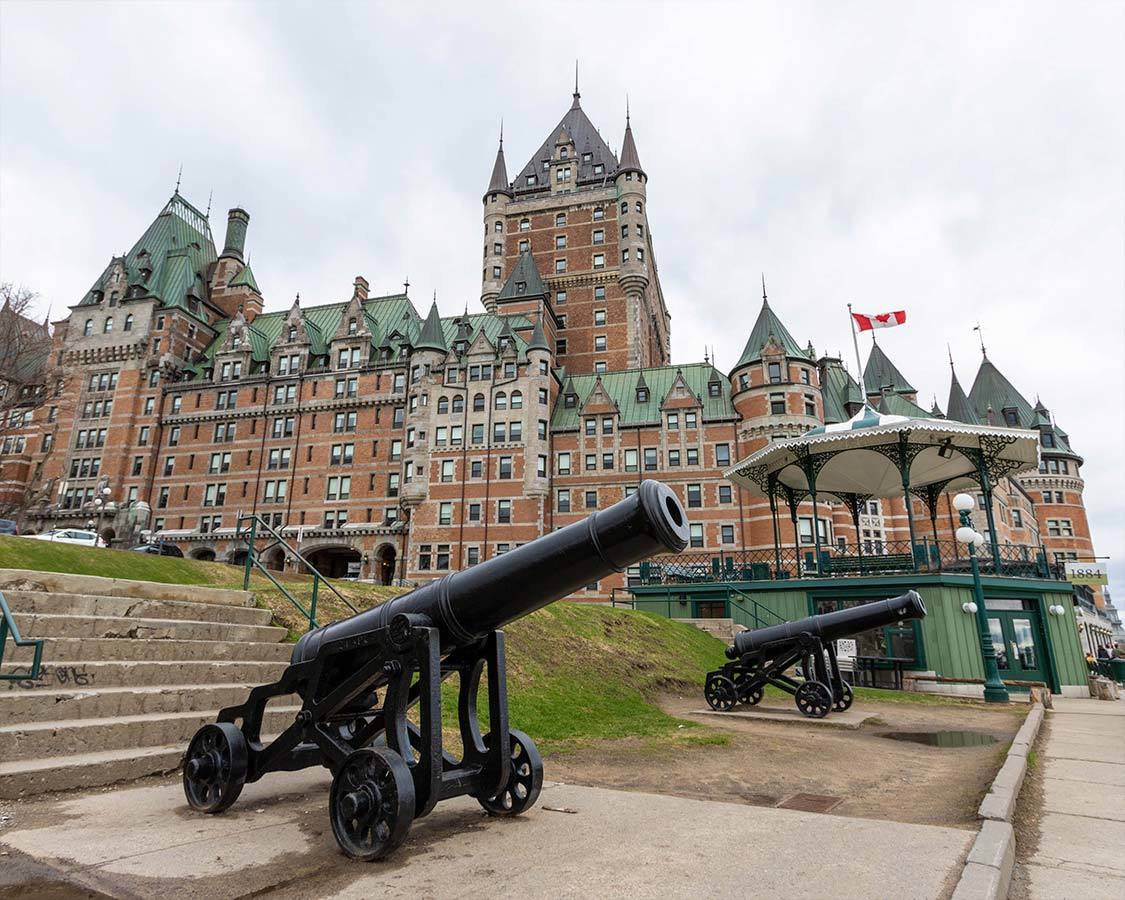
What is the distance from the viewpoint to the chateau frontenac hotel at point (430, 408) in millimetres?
44781

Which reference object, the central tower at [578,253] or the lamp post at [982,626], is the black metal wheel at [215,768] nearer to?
the lamp post at [982,626]

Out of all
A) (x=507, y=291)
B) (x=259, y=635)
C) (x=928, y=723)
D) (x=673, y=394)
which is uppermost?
(x=507, y=291)

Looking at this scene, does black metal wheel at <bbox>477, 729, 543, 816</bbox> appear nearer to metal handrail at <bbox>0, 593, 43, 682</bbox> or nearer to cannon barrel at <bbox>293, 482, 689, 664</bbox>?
cannon barrel at <bbox>293, 482, 689, 664</bbox>

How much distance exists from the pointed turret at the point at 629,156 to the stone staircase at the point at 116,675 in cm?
5898

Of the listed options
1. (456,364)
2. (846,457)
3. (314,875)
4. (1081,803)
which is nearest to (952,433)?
(846,457)

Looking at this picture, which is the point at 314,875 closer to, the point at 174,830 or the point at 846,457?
the point at 174,830

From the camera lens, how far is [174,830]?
4.68 metres

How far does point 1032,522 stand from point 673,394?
4269 cm

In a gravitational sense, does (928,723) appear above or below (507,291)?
below

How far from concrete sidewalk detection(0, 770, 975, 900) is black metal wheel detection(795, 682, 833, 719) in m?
8.71

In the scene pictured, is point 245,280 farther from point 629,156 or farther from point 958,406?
point 958,406

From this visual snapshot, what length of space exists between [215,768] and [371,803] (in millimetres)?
1742

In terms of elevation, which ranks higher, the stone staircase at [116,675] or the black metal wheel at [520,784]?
the stone staircase at [116,675]

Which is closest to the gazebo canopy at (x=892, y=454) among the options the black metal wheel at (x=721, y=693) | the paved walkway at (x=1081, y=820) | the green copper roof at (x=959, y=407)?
the black metal wheel at (x=721, y=693)
